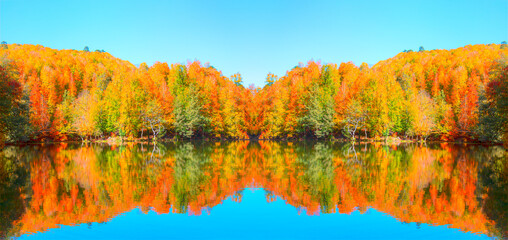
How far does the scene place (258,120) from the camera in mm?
64500

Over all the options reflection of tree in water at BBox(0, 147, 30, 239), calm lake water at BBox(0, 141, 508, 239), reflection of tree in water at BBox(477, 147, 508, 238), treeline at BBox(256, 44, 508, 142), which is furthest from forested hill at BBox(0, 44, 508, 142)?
calm lake water at BBox(0, 141, 508, 239)

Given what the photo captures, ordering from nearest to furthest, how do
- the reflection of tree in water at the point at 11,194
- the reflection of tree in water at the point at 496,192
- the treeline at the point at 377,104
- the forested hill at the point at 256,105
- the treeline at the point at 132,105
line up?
the reflection of tree in water at the point at 11,194 → the reflection of tree in water at the point at 496,192 → the treeline at the point at 377,104 → the forested hill at the point at 256,105 → the treeline at the point at 132,105

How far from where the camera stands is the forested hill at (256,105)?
167ft

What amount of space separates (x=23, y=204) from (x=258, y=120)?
54.2 meters

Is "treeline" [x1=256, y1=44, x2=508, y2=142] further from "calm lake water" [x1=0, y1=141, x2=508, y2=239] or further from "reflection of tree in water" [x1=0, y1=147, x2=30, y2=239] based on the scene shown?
"reflection of tree in water" [x1=0, y1=147, x2=30, y2=239]

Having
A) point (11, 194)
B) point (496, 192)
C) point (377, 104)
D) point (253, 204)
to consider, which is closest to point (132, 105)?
point (377, 104)

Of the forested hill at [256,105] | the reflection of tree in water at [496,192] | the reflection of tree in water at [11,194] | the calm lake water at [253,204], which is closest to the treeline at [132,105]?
the forested hill at [256,105]

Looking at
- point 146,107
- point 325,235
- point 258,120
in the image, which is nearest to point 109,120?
point 146,107

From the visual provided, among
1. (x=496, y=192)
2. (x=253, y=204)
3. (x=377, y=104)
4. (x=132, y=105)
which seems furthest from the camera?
(x=377, y=104)

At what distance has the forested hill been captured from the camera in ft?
167

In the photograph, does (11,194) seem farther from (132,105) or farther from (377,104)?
(377,104)

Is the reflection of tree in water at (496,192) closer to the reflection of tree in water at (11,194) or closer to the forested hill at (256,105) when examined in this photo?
the reflection of tree in water at (11,194)

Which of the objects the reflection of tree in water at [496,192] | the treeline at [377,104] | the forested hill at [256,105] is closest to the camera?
the reflection of tree in water at [496,192]

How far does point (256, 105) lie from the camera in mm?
64250
